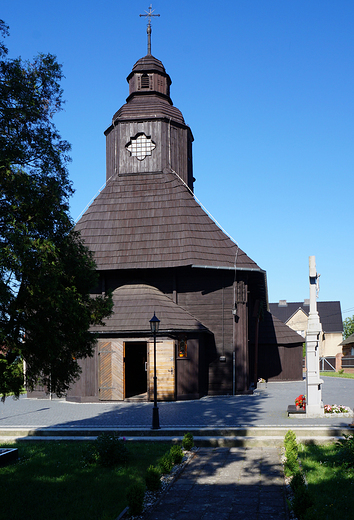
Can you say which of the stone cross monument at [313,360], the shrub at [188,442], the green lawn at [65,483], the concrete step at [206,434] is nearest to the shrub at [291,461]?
the concrete step at [206,434]

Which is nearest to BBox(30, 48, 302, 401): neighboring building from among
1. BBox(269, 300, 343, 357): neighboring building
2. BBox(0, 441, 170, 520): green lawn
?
BBox(0, 441, 170, 520): green lawn

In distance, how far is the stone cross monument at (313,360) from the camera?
16.5 metres

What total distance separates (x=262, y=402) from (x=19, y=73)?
53.8 ft

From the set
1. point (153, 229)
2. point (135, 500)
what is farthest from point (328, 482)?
point (153, 229)

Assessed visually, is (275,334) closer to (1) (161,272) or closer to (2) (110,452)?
(1) (161,272)

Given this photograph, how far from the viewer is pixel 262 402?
20969 mm

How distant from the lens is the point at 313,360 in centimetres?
1694

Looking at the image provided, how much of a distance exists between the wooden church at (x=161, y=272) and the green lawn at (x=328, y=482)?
1085 cm

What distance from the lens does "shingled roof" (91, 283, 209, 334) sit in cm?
2172

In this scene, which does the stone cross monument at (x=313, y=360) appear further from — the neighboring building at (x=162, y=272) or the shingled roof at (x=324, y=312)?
the shingled roof at (x=324, y=312)

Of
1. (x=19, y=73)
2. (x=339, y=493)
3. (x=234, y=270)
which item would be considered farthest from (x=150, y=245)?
(x=339, y=493)

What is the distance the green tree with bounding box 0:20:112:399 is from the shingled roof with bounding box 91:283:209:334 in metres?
11.4

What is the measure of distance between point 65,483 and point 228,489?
3.04m

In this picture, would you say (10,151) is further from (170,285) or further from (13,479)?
(170,285)
